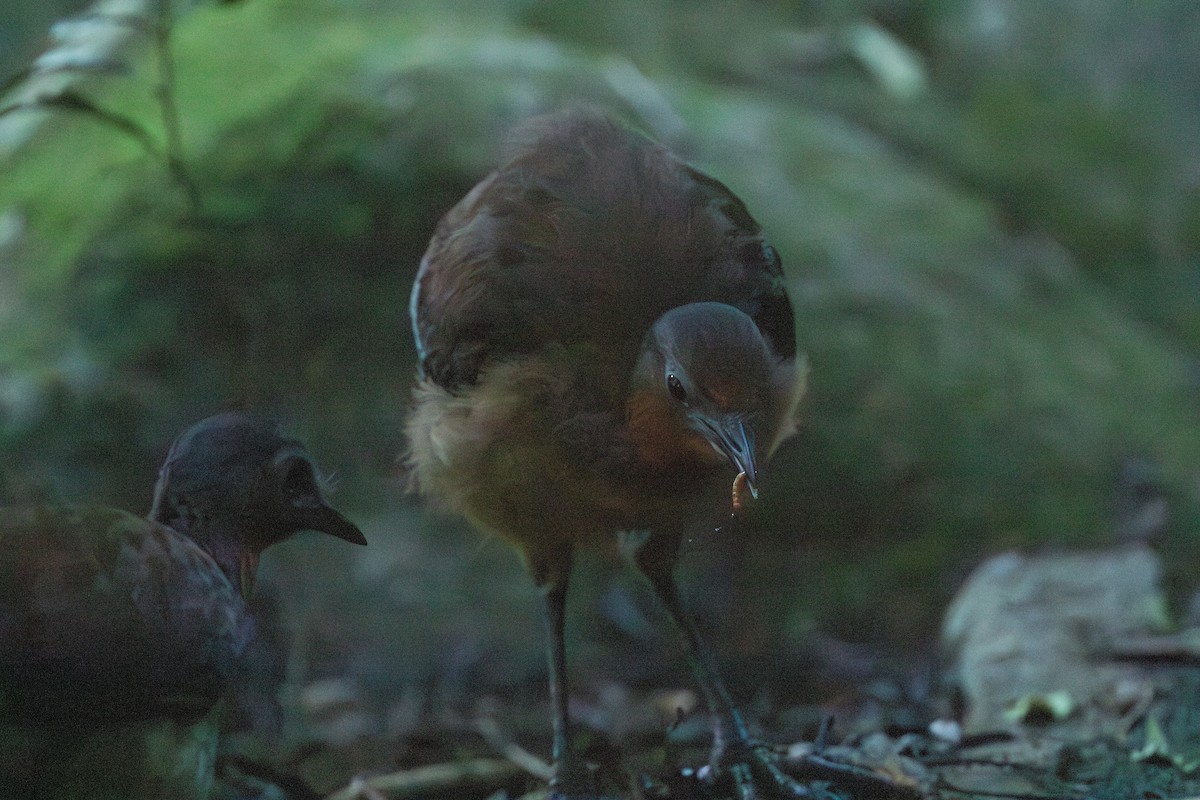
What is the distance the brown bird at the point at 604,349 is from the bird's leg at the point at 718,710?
0.01 metres

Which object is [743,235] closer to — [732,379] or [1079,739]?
[732,379]

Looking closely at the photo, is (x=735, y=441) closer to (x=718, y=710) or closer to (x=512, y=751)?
(x=718, y=710)

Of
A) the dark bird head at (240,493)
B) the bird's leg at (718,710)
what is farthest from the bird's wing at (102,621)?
the bird's leg at (718,710)

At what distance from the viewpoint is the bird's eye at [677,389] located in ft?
7.01

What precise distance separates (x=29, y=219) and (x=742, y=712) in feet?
10.4

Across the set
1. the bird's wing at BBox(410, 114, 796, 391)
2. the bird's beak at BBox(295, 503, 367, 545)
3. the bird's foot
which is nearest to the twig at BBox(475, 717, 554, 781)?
the bird's foot

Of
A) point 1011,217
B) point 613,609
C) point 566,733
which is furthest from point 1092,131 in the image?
point 566,733

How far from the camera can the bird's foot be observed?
2.61m

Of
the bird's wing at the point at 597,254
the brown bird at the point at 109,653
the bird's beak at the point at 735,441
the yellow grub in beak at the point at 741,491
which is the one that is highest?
the bird's wing at the point at 597,254

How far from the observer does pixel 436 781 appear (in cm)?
291

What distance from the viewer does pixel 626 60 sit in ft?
19.7

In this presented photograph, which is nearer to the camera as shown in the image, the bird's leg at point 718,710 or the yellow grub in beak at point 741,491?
the yellow grub in beak at point 741,491

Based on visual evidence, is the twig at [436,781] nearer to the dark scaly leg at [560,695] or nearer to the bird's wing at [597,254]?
the dark scaly leg at [560,695]

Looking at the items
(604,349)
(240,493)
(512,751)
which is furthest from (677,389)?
(512,751)
